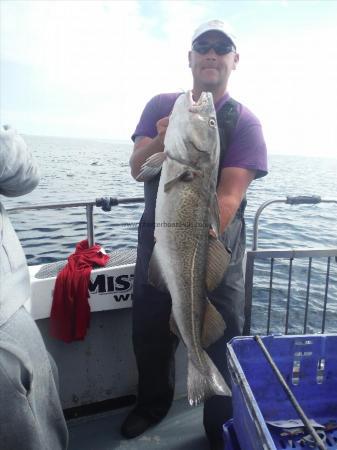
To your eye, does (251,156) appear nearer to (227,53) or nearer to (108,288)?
(227,53)

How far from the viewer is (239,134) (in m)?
2.88

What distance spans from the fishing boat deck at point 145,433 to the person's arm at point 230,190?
6.11 ft

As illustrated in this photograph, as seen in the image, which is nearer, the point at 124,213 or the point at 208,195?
the point at 208,195

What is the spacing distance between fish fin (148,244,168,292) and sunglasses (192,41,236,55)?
5.20ft

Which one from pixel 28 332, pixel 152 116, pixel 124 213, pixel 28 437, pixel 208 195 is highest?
pixel 152 116

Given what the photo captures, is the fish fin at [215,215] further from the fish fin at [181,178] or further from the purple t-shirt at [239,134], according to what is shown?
the purple t-shirt at [239,134]

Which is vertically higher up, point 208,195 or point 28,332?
point 208,195

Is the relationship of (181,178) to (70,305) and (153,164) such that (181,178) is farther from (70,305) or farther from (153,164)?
(70,305)

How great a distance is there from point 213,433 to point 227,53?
9.91 feet

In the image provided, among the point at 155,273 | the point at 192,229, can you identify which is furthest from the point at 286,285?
the point at 192,229

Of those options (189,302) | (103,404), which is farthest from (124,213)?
(189,302)

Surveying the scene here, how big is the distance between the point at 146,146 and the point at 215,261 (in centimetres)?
98

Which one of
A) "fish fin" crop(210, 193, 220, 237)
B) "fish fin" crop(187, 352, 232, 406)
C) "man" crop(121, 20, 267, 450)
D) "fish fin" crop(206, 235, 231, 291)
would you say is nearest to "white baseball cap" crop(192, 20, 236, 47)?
"man" crop(121, 20, 267, 450)

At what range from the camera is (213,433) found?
3.05 m
